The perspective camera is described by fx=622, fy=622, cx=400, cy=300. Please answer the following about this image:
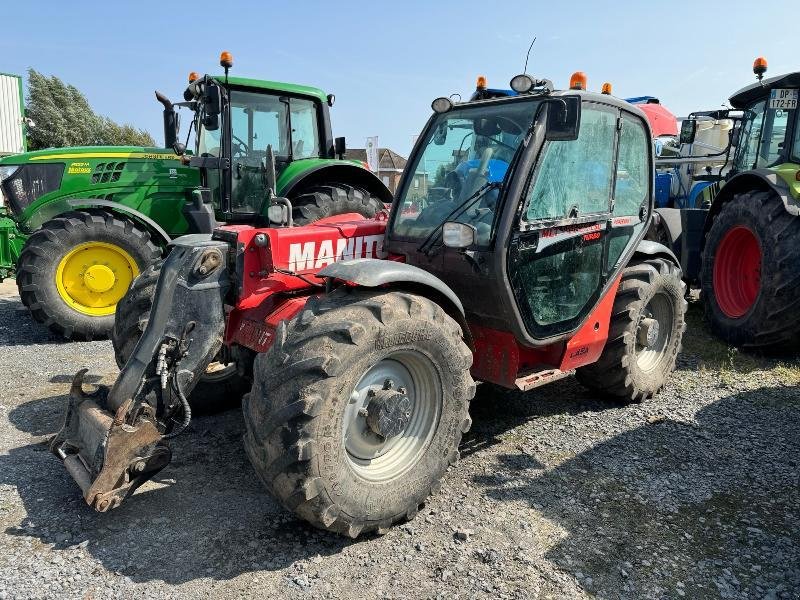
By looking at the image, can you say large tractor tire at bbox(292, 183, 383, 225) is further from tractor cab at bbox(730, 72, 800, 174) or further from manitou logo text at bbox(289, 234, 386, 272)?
tractor cab at bbox(730, 72, 800, 174)

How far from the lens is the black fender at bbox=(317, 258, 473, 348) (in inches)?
114

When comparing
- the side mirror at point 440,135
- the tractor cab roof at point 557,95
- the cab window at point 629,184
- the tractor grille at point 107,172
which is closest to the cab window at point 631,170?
the cab window at point 629,184

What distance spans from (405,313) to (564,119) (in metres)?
1.30

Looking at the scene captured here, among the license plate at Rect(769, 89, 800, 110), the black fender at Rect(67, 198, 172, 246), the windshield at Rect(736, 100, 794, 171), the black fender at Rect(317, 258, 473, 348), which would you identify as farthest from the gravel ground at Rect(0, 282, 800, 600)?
the license plate at Rect(769, 89, 800, 110)

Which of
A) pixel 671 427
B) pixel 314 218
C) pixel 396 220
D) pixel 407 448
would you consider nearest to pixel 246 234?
pixel 396 220

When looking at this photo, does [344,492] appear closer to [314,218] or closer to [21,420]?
[21,420]

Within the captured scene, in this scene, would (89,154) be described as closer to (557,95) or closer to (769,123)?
(557,95)

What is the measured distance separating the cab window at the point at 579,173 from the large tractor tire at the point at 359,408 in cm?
98

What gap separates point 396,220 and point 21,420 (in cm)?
288

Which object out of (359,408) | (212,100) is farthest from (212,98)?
(359,408)

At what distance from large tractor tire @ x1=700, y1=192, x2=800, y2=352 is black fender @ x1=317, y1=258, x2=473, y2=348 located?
354 cm

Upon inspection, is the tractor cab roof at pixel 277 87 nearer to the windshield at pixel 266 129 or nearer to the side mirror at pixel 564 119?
the windshield at pixel 266 129

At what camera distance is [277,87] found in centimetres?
729

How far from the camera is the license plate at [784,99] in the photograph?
5.96m
